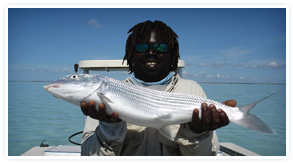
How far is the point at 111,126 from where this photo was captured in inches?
97.9

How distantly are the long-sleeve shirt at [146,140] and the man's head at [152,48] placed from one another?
259 mm

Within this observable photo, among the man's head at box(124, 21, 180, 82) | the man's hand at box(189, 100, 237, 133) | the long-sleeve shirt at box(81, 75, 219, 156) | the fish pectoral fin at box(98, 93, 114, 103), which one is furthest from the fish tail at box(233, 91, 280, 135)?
the fish pectoral fin at box(98, 93, 114, 103)

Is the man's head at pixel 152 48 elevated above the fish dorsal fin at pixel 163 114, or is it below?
above

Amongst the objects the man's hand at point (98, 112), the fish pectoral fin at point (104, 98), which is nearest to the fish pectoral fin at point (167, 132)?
the man's hand at point (98, 112)

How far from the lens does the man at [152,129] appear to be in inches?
97.3

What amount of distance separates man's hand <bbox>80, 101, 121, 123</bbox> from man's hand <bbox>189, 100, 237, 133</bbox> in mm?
816

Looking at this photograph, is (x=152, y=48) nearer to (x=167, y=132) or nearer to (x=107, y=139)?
(x=167, y=132)

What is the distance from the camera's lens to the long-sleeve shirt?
2512mm

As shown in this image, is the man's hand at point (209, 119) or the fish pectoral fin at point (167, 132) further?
the fish pectoral fin at point (167, 132)

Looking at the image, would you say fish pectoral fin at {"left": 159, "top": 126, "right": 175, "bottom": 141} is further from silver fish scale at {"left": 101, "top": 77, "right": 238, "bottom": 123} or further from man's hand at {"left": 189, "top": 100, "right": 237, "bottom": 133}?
man's hand at {"left": 189, "top": 100, "right": 237, "bottom": 133}

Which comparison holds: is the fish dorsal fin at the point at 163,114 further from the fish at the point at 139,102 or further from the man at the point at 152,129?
the man at the point at 152,129

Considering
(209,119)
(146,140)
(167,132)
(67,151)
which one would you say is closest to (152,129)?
(146,140)

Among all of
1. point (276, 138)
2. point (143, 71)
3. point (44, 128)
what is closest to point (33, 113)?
point (44, 128)

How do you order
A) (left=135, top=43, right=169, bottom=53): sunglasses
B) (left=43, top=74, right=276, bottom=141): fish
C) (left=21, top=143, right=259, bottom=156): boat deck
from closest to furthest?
(left=43, top=74, right=276, bottom=141): fish
(left=135, top=43, right=169, bottom=53): sunglasses
(left=21, top=143, right=259, bottom=156): boat deck
